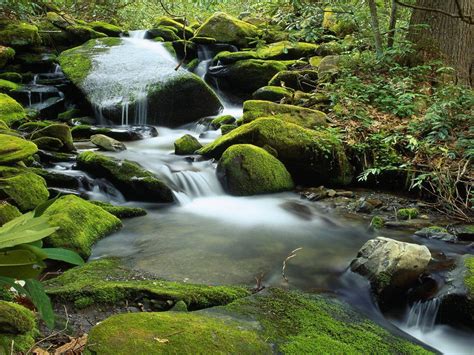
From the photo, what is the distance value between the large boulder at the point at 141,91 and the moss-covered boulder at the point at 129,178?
4455 millimetres

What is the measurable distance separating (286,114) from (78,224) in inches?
195

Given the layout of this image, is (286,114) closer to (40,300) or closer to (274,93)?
(274,93)

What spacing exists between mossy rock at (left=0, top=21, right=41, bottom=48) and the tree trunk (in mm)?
11086

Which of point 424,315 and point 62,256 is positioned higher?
point 62,256

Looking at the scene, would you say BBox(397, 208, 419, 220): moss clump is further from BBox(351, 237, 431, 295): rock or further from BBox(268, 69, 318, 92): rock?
BBox(268, 69, 318, 92): rock

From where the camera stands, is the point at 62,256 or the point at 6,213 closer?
the point at 62,256

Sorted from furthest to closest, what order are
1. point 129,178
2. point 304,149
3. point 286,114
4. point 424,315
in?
point 286,114
point 304,149
point 129,178
point 424,315

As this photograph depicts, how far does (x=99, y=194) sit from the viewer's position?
21.0 ft

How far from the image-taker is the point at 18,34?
42.4 ft

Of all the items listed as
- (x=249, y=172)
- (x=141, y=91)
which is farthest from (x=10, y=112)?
(x=249, y=172)

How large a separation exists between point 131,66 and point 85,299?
1067 centimetres

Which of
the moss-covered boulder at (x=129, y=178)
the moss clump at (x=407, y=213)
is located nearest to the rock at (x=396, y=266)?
the moss clump at (x=407, y=213)

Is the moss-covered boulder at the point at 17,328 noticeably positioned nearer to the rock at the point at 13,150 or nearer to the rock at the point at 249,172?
the rock at the point at 13,150

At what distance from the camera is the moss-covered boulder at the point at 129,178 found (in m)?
6.48
